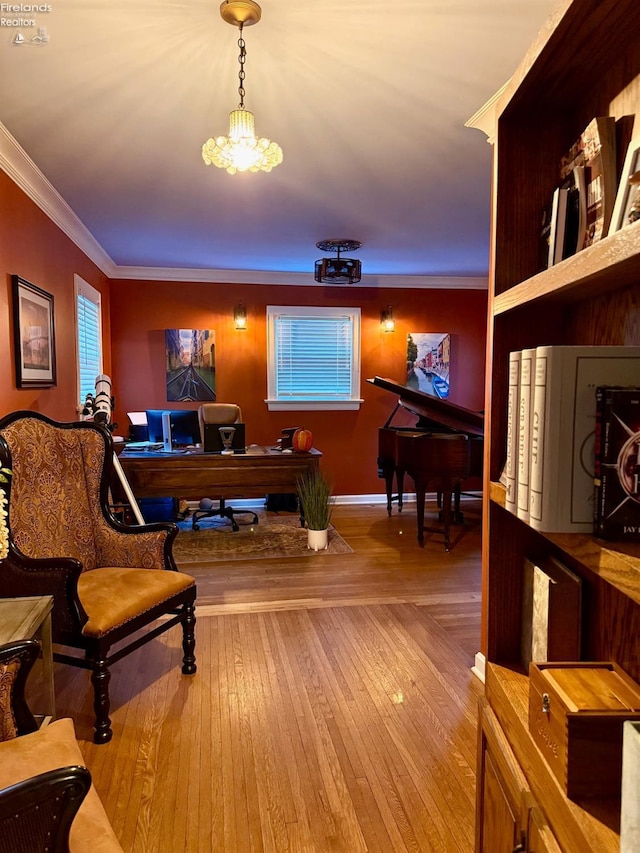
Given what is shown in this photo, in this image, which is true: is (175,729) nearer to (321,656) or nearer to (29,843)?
(321,656)

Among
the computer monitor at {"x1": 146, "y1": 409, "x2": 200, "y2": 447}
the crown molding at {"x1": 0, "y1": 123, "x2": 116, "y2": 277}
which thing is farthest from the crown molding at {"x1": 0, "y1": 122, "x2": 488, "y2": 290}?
the computer monitor at {"x1": 146, "y1": 409, "x2": 200, "y2": 447}

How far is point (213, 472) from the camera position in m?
4.58

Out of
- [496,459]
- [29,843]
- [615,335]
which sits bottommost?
[29,843]

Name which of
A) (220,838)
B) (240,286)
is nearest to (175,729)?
(220,838)

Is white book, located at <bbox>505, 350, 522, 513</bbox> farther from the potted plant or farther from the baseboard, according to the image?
the baseboard

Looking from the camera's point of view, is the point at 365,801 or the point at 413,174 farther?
the point at 413,174

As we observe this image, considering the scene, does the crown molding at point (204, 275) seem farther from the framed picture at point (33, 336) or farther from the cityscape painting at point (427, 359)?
the framed picture at point (33, 336)

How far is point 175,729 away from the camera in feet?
7.34

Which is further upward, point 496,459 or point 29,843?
point 496,459

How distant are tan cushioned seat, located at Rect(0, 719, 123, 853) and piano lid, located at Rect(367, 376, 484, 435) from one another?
3.61 meters

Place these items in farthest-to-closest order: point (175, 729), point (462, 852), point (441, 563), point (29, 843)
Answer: point (441, 563), point (175, 729), point (462, 852), point (29, 843)

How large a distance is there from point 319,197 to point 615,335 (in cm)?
297

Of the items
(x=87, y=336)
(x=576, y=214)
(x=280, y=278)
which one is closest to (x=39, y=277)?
(x=87, y=336)

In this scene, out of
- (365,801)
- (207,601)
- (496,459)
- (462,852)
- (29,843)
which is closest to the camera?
(29,843)
